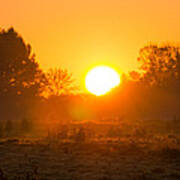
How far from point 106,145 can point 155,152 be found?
2893 millimetres

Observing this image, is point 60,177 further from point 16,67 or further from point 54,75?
point 54,75

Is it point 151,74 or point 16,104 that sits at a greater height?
point 151,74

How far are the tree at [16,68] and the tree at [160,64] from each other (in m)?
19.6

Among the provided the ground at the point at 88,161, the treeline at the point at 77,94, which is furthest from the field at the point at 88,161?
the treeline at the point at 77,94

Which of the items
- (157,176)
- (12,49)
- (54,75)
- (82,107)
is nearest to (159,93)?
(82,107)

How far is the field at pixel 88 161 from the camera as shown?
11844 mm

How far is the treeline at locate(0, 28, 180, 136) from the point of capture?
6144cm

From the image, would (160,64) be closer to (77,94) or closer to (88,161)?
(77,94)

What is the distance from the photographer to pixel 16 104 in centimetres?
6091

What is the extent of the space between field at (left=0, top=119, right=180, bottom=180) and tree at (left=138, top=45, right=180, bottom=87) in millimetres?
52518

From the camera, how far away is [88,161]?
14.4 m

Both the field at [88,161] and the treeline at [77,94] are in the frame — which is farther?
the treeline at [77,94]

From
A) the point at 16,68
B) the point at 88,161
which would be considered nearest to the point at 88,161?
the point at 88,161

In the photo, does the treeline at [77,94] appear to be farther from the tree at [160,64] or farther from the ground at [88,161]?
the ground at [88,161]
